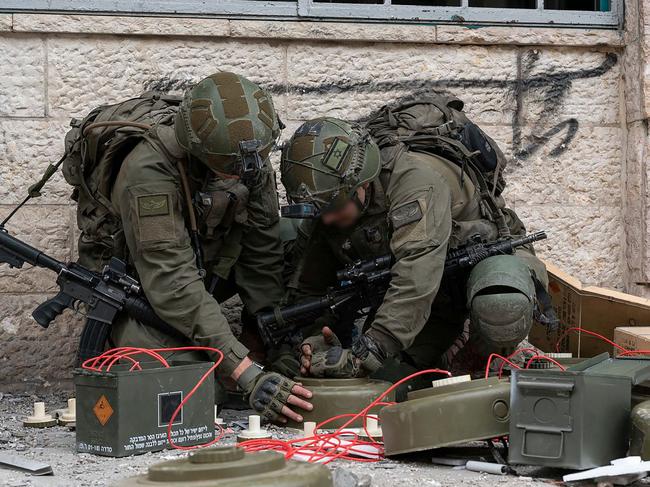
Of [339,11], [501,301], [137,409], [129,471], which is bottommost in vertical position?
[129,471]

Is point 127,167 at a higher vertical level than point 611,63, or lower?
lower

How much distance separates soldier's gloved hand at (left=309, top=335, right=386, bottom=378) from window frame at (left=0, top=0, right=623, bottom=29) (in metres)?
2.20

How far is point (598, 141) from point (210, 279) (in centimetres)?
246

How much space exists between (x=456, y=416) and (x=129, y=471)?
1.11 m

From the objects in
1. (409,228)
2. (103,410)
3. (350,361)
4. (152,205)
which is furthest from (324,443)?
(152,205)

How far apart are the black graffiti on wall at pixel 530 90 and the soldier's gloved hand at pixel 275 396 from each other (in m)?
2.06

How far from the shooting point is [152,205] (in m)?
4.52

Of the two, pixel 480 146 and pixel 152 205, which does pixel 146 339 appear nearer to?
pixel 152 205

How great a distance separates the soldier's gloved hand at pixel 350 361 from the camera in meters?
4.40

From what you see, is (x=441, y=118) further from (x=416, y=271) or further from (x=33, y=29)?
(x=33, y=29)

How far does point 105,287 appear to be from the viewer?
4.81m

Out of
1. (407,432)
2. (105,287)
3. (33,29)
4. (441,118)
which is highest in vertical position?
(33,29)

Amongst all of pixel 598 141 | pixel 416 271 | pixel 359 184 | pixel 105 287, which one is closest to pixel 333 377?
pixel 416 271

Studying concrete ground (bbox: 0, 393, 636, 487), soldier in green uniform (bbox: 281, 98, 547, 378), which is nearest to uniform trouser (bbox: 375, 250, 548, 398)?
soldier in green uniform (bbox: 281, 98, 547, 378)
